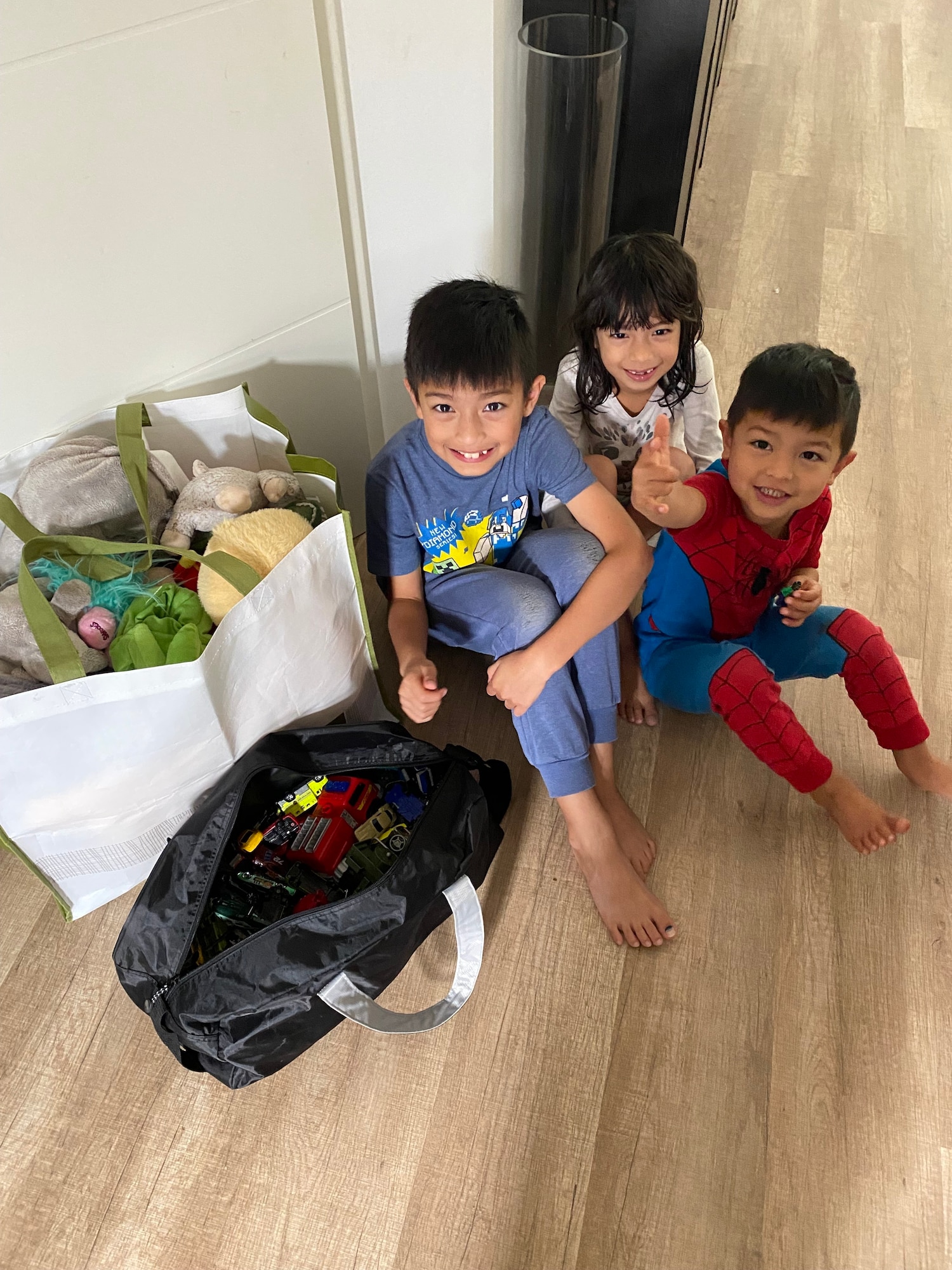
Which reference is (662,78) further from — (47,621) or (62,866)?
(62,866)

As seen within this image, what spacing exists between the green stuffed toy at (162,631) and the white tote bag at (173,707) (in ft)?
0.20

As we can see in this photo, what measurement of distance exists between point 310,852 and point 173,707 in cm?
22

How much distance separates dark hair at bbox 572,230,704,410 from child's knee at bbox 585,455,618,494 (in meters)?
0.12

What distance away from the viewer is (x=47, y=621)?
85 centimetres

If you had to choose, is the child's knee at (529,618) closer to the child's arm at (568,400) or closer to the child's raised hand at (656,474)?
the child's raised hand at (656,474)

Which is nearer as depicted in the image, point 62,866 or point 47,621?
point 47,621

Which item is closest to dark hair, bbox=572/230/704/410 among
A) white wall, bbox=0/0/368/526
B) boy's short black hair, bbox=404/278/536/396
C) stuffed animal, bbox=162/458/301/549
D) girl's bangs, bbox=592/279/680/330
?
girl's bangs, bbox=592/279/680/330

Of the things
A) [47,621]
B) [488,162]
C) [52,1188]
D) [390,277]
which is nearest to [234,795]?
[47,621]

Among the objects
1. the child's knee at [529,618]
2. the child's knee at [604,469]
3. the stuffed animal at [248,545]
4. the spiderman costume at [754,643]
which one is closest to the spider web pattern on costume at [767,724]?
the spiderman costume at [754,643]

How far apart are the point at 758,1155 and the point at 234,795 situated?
63 centimetres

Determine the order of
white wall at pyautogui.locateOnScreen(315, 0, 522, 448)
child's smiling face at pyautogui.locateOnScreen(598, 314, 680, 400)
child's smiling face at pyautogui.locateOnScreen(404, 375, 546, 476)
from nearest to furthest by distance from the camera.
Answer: child's smiling face at pyautogui.locateOnScreen(404, 375, 546, 476) < white wall at pyautogui.locateOnScreen(315, 0, 522, 448) < child's smiling face at pyautogui.locateOnScreen(598, 314, 680, 400)

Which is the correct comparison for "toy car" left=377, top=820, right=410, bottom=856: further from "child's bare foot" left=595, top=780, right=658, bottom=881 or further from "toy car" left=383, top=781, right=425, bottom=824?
"child's bare foot" left=595, top=780, right=658, bottom=881

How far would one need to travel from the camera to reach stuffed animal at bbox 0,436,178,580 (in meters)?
0.97

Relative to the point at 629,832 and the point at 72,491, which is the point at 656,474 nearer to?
the point at 629,832
